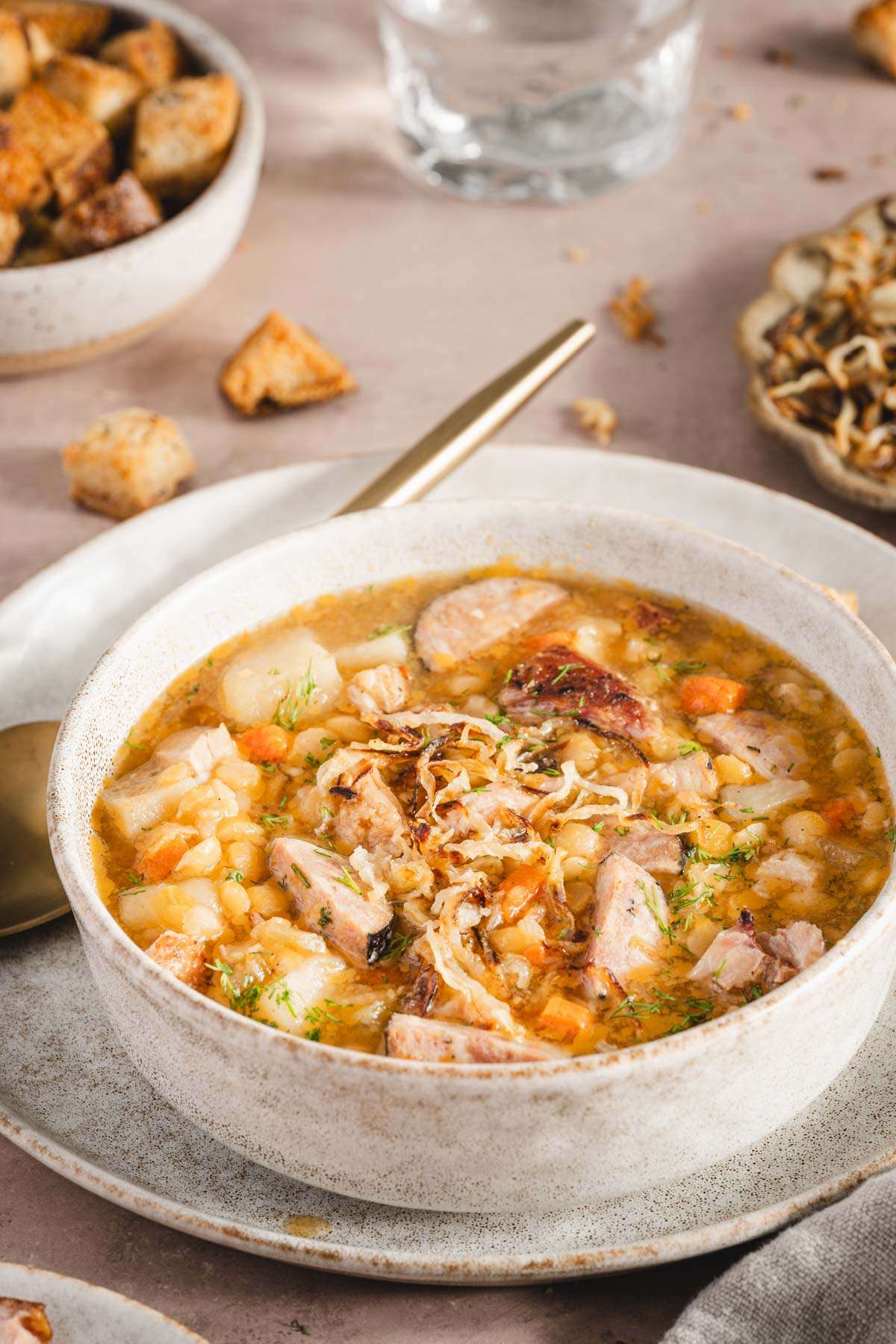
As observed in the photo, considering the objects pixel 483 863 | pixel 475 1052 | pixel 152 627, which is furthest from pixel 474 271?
pixel 475 1052

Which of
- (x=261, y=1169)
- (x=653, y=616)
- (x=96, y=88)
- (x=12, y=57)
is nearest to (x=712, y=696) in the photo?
(x=653, y=616)

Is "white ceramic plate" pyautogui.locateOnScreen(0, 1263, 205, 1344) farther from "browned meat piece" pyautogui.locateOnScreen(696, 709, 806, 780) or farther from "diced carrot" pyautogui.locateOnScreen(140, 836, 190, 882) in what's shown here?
"browned meat piece" pyautogui.locateOnScreen(696, 709, 806, 780)

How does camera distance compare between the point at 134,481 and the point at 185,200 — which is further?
the point at 185,200

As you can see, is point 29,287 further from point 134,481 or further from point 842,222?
point 842,222

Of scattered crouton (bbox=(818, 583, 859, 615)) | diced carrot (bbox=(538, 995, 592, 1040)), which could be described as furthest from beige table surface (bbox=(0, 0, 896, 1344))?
diced carrot (bbox=(538, 995, 592, 1040))

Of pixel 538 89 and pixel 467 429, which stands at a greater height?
pixel 538 89

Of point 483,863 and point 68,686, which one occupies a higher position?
point 483,863

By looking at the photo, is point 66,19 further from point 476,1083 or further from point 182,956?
point 476,1083
